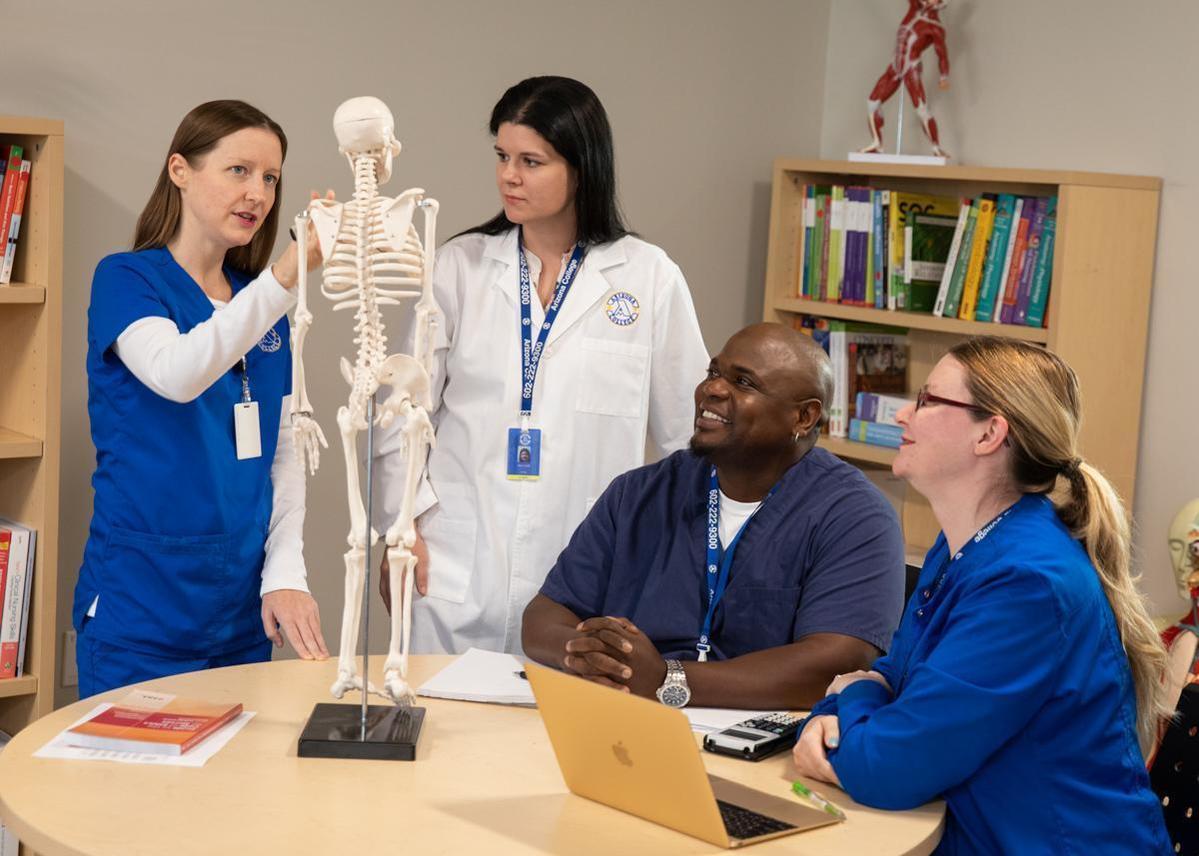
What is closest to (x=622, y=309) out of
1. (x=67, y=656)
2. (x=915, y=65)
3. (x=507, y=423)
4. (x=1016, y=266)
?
(x=507, y=423)

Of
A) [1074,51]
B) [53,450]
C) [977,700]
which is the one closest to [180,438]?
[53,450]

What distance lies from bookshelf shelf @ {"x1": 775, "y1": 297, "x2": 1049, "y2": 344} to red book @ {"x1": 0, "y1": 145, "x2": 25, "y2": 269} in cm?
221

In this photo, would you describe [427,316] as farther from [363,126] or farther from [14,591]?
[14,591]

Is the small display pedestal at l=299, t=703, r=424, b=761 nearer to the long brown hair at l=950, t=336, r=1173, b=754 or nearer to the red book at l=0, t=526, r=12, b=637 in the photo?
the long brown hair at l=950, t=336, r=1173, b=754

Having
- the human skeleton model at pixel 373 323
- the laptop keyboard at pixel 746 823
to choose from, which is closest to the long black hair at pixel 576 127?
the human skeleton model at pixel 373 323

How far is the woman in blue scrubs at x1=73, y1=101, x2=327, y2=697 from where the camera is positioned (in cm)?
233

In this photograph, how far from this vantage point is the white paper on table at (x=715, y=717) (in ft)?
6.53

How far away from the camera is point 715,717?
204cm

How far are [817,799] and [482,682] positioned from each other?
601 mm

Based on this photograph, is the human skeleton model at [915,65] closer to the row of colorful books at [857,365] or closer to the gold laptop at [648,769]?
the row of colorful books at [857,365]

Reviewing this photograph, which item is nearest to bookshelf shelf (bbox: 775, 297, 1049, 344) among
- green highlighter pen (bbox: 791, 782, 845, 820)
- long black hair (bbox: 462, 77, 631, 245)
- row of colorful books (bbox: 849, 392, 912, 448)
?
row of colorful books (bbox: 849, 392, 912, 448)

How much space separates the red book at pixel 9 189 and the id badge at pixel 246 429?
859 millimetres

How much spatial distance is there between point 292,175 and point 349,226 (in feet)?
5.96

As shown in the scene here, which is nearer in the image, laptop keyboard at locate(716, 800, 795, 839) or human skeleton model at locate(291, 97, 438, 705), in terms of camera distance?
laptop keyboard at locate(716, 800, 795, 839)
